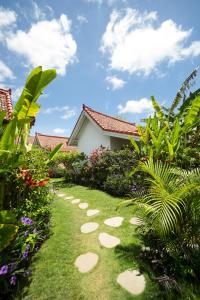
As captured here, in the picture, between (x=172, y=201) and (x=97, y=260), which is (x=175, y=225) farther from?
(x=97, y=260)

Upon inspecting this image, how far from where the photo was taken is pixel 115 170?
9.44 m

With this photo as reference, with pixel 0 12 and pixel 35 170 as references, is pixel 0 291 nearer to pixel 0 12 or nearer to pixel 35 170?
pixel 35 170

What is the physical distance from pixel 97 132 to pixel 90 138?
1.10 meters

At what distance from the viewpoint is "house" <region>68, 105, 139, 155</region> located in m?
11.4

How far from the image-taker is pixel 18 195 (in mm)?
3779

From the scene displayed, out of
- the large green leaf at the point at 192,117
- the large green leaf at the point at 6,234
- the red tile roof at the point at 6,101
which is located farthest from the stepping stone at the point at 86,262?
the red tile roof at the point at 6,101

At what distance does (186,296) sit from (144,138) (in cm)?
522

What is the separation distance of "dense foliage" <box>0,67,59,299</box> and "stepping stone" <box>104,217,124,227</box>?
187 cm

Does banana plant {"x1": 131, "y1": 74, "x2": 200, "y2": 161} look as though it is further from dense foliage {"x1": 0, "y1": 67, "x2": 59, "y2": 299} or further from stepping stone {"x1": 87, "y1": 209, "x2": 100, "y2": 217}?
dense foliage {"x1": 0, "y1": 67, "x2": 59, "y2": 299}

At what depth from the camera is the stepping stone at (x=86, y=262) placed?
3.48 m

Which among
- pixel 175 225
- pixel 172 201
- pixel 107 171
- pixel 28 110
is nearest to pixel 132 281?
pixel 175 225

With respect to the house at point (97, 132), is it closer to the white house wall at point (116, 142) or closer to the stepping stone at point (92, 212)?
the white house wall at point (116, 142)

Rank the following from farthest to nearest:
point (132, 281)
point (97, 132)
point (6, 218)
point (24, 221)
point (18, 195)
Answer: point (97, 132)
point (18, 195)
point (24, 221)
point (132, 281)
point (6, 218)

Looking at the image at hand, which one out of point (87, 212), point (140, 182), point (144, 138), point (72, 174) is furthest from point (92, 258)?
point (72, 174)
